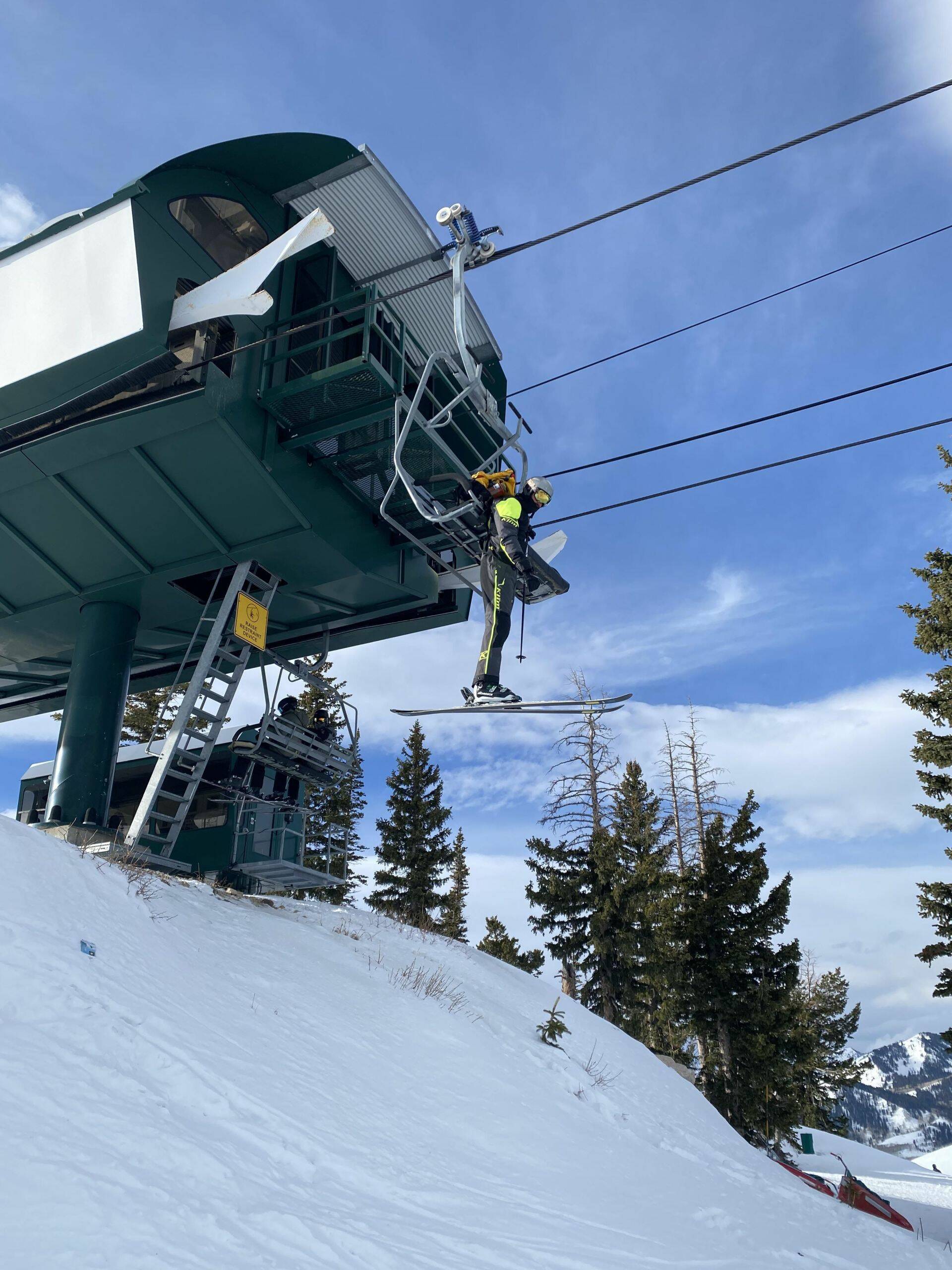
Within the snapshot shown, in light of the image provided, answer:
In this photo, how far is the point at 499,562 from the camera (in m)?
9.97

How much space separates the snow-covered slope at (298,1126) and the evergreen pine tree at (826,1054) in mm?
21017

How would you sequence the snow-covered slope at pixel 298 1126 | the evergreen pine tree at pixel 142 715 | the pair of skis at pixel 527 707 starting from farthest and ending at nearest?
the evergreen pine tree at pixel 142 715
the pair of skis at pixel 527 707
the snow-covered slope at pixel 298 1126

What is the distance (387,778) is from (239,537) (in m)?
23.4

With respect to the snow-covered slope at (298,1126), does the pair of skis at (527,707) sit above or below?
above

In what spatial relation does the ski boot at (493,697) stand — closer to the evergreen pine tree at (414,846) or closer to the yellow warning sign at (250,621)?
the yellow warning sign at (250,621)

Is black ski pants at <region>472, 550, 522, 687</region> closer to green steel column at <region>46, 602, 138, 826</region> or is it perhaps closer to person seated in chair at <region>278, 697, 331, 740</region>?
person seated in chair at <region>278, 697, 331, 740</region>

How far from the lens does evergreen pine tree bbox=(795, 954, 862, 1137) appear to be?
32719mm

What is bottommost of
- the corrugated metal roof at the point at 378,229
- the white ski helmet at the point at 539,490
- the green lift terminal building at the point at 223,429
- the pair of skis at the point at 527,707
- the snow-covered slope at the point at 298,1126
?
the snow-covered slope at the point at 298,1126

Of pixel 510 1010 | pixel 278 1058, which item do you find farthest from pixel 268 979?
pixel 510 1010

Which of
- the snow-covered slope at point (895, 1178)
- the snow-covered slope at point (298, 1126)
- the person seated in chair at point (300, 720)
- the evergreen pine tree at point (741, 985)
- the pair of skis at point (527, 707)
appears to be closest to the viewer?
the snow-covered slope at point (298, 1126)

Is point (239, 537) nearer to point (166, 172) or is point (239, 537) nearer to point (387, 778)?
point (166, 172)

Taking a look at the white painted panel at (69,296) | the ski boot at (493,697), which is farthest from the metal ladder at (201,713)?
the ski boot at (493,697)

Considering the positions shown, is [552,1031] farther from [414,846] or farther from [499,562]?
[414,846]

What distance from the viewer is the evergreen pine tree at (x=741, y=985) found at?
83.3ft
